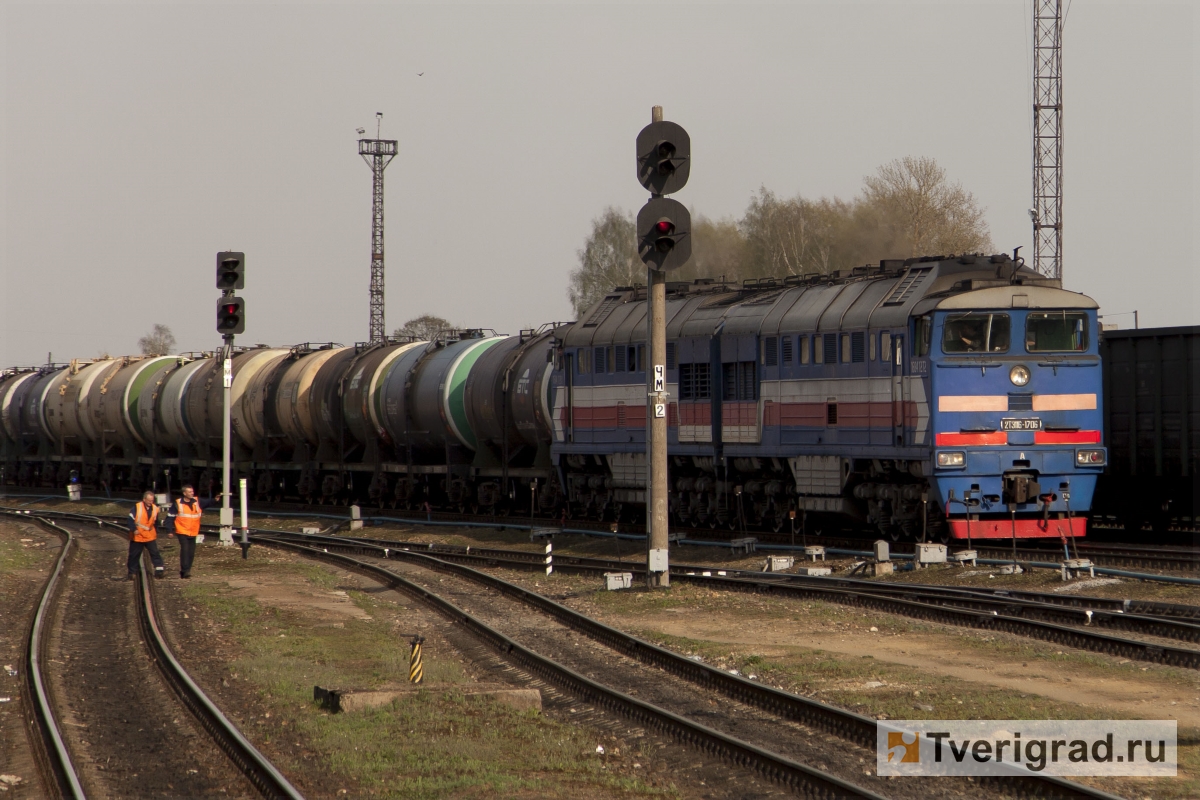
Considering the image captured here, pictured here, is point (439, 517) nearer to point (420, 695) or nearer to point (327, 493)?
point (327, 493)

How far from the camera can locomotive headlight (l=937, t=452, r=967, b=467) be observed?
69.8 ft

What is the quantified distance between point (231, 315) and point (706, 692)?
650 inches

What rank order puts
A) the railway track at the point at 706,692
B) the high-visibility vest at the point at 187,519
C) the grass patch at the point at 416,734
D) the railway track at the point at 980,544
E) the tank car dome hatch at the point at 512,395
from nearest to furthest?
the railway track at the point at 706,692 < the grass patch at the point at 416,734 < the railway track at the point at 980,544 < the high-visibility vest at the point at 187,519 < the tank car dome hatch at the point at 512,395

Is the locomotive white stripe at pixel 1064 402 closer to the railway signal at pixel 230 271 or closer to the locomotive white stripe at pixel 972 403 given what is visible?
the locomotive white stripe at pixel 972 403

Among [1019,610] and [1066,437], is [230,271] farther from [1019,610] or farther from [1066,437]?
[1019,610]

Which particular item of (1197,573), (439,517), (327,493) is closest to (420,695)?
(1197,573)

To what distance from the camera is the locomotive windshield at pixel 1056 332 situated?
71.8 feet

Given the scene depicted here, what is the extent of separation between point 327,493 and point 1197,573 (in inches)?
1147

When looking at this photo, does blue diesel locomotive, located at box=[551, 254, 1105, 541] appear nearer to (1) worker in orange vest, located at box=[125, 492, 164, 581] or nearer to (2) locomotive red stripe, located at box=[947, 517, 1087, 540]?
(2) locomotive red stripe, located at box=[947, 517, 1087, 540]

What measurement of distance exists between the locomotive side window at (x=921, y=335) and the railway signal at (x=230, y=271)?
12554mm

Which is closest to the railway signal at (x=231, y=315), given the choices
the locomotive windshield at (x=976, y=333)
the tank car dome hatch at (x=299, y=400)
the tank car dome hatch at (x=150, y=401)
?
the locomotive windshield at (x=976, y=333)

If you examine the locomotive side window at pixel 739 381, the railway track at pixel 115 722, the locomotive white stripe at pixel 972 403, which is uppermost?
the locomotive side window at pixel 739 381

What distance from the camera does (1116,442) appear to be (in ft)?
85.1

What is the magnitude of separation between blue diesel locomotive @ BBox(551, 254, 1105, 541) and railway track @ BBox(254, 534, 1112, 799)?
6.89 m
